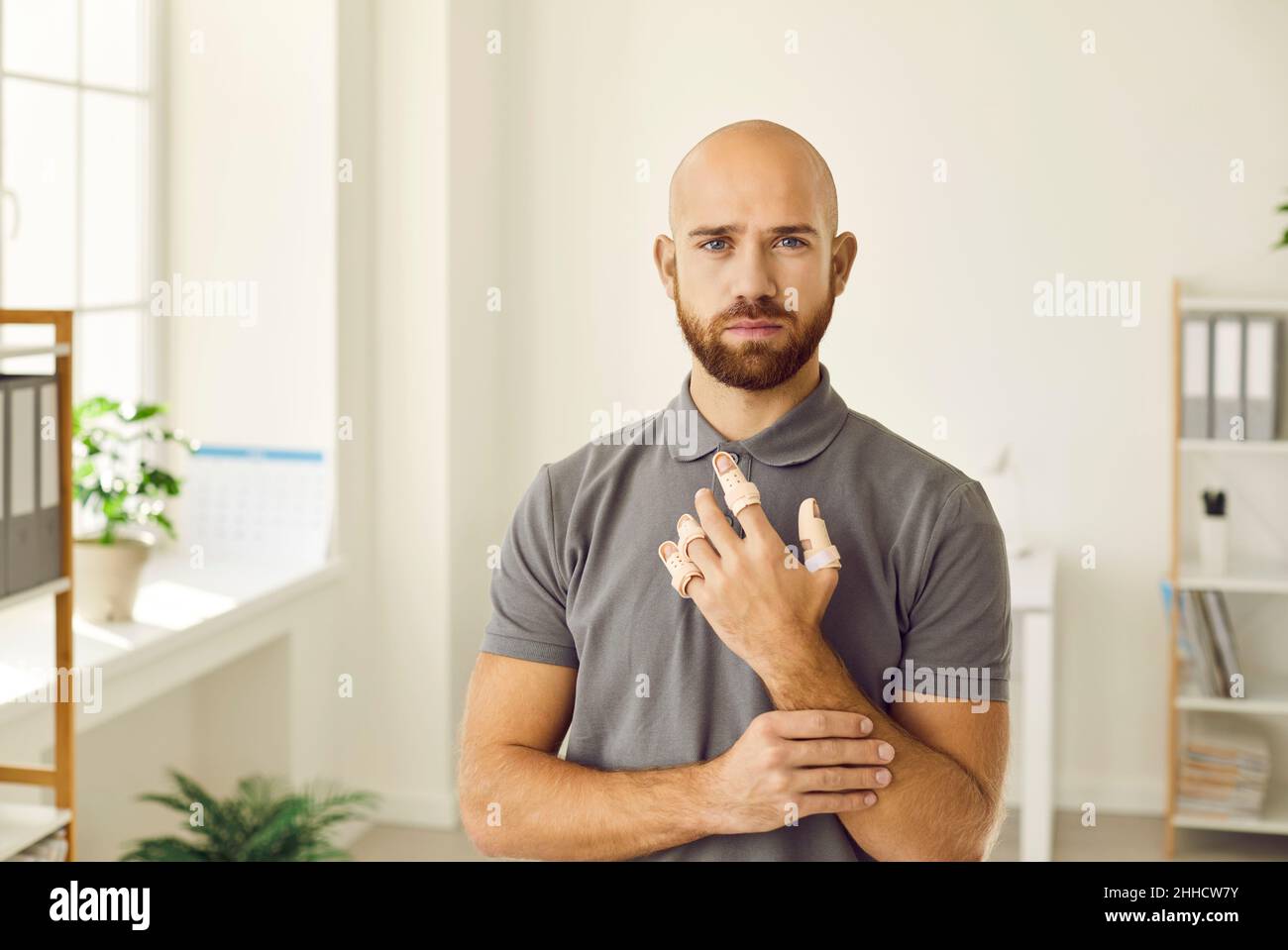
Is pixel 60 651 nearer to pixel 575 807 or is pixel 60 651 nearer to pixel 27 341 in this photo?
pixel 27 341

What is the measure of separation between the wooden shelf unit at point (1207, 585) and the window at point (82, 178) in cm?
226

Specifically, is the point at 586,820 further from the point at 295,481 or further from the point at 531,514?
the point at 295,481

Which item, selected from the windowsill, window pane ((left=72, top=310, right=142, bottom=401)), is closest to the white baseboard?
the windowsill

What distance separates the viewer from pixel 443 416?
9.84 ft

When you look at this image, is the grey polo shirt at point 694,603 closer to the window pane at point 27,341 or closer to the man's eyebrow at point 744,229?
the man's eyebrow at point 744,229

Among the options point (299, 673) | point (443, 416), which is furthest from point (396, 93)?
point (299, 673)

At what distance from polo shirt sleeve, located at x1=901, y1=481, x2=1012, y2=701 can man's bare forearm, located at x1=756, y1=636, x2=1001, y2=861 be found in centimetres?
7

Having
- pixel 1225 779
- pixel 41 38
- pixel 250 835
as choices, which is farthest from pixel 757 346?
pixel 1225 779

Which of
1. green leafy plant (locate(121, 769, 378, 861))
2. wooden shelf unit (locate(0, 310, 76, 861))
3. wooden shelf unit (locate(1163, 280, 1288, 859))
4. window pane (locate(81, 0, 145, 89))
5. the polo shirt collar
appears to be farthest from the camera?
wooden shelf unit (locate(1163, 280, 1288, 859))

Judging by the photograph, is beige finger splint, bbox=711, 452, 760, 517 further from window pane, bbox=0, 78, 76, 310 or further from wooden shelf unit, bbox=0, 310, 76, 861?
window pane, bbox=0, 78, 76, 310

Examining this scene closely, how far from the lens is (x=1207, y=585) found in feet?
9.58

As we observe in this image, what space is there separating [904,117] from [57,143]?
166 centimetres

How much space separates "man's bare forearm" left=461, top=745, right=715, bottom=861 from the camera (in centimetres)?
105

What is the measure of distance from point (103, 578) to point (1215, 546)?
2.34 m
